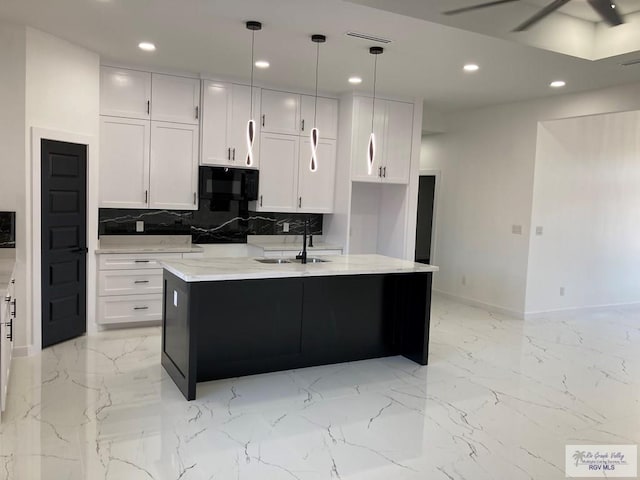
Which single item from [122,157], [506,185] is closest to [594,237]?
[506,185]

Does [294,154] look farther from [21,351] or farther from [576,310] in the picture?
[576,310]

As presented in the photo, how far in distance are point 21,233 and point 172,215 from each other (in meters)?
1.79

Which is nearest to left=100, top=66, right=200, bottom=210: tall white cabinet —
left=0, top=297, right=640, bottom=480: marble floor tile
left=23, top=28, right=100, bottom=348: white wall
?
left=23, top=28, right=100, bottom=348: white wall

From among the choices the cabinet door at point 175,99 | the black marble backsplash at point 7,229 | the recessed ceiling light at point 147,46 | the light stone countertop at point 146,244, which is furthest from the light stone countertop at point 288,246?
the black marble backsplash at point 7,229

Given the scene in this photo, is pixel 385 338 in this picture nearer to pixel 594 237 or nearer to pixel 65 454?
pixel 65 454

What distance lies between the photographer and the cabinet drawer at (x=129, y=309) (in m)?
5.07

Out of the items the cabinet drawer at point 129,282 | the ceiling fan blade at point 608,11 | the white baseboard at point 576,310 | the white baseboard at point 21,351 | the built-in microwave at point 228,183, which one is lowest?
the white baseboard at point 21,351

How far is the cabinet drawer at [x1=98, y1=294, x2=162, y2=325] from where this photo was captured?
5066mm

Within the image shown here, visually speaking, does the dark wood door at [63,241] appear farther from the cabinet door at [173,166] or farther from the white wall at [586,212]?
the white wall at [586,212]

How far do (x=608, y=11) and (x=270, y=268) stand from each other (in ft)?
10.7

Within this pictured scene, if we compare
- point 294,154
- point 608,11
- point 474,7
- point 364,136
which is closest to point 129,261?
point 294,154

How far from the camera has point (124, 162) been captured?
5250 millimetres

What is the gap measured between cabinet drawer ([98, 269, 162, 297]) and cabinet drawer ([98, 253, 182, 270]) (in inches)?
1.7

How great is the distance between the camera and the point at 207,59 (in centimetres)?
489
